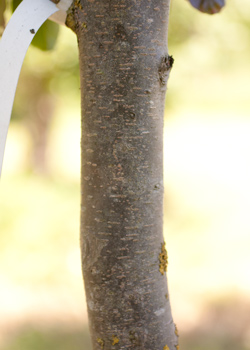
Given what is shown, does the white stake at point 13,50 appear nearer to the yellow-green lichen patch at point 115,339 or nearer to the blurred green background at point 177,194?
the yellow-green lichen patch at point 115,339

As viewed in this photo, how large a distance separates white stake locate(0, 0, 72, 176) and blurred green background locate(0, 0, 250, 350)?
2148mm

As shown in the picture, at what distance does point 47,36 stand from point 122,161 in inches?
15.7

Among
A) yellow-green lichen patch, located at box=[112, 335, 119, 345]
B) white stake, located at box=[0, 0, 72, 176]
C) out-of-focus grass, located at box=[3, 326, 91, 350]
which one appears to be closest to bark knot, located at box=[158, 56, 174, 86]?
white stake, located at box=[0, 0, 72, 176]

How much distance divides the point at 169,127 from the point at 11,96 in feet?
14.1

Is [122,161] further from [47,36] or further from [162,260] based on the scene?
[47,36]

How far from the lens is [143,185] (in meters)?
0.54

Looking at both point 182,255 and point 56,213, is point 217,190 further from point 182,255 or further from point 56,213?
point 56,213

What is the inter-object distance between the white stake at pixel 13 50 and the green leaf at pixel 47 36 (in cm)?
28

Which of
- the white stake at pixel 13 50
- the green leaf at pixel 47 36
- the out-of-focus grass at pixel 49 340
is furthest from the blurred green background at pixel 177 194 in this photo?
the white stake at pixel 13 50

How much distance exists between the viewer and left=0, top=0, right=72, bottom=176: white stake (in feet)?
1.68

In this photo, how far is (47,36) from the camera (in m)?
0.82

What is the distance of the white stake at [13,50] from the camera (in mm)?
513

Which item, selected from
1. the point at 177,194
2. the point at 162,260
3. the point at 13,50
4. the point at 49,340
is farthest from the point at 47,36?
the point at 177,194

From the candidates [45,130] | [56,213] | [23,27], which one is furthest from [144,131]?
[45,130]
